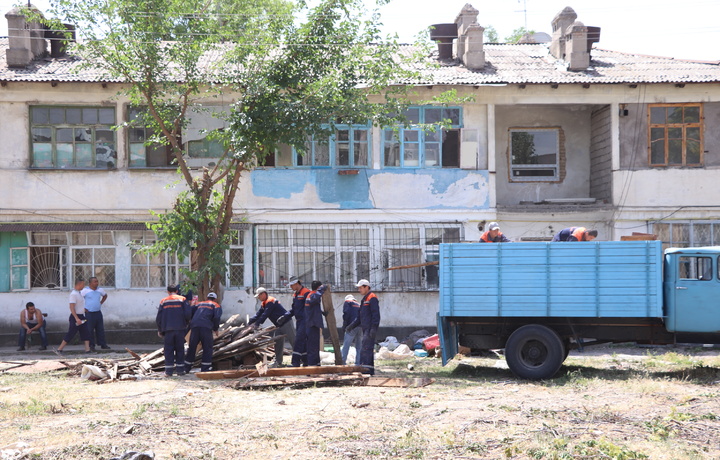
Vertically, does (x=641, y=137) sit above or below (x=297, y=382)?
above

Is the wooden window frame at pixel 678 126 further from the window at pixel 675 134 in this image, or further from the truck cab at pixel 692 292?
the truck cab at pixel 692 292

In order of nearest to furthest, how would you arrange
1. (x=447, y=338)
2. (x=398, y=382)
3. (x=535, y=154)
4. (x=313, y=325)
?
(x=398, y=382), (x=447, y=338), (x=313, y=325), (x=535, y=154)

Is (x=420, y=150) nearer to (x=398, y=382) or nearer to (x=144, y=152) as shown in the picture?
(x=144, y=152)

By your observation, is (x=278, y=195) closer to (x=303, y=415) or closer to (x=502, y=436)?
(x=303, y=415)

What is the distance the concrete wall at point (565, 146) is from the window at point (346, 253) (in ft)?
8.13

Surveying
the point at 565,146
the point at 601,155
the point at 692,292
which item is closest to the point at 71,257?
the point at 565,146

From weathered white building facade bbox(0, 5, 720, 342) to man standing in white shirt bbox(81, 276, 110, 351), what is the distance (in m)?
1.11

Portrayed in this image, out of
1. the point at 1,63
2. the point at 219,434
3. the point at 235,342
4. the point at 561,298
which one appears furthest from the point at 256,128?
the point at 1,63

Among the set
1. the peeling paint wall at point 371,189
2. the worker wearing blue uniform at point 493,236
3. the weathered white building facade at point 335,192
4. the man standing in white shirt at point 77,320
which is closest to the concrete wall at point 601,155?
the weathered white building facade at point 335,192

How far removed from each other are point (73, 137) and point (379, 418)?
1322cm

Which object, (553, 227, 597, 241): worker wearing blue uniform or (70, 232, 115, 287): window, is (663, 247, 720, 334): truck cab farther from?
(70, 232, 115, 287): window

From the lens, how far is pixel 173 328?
13320mm

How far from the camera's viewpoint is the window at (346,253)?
1914 centimetres

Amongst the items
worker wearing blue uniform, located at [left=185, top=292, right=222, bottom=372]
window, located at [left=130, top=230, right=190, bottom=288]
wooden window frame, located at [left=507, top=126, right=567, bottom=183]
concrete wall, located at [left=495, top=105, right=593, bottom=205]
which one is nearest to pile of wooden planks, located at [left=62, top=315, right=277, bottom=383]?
worker wearing blue uniform, located at [left=185, top=292, right=222, bottom=372]
